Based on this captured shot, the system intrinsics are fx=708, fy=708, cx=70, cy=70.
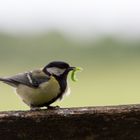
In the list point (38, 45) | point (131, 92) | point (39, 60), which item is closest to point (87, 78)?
point (39, 60)

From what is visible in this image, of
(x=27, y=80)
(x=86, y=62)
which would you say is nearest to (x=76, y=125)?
(x=27, y=80)

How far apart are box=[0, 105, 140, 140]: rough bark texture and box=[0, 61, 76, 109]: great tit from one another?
1.55 m

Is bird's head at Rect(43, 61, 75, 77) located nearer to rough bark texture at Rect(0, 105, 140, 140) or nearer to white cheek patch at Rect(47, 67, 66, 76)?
white cheek patch at Rect(47, 67, 66, 76)

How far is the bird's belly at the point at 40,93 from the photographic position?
3574 mm

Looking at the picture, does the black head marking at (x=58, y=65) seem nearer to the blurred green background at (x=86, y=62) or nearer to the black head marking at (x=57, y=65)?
the black head marking at (x=57, y=65)

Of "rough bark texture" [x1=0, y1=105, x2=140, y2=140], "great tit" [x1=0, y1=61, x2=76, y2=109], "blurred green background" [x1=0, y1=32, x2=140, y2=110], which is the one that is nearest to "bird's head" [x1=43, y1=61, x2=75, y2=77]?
"great tit" [x1=0, y1=61, x2=76, y2=109]

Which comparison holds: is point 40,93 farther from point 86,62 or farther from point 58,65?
point 86,62

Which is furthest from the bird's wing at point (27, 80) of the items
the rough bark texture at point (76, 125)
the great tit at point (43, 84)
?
the rough bark texture at point (76, 125)

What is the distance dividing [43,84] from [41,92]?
0.09 meters

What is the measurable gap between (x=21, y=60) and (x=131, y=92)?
7.12 ft

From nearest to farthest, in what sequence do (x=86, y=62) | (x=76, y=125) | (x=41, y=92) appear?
(x=76, y=125) < (x=41, y=92) < (x=86, y=62)

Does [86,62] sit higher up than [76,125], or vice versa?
[86,62]

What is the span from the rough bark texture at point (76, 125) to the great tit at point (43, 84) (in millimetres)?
1545

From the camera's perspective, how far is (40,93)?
365 centimetres
